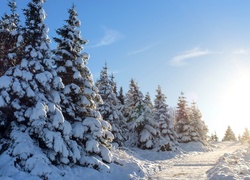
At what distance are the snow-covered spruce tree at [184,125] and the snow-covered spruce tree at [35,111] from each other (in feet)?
118

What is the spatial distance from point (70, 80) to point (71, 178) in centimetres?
749

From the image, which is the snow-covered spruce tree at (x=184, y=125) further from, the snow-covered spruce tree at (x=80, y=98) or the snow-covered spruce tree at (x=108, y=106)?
the snow-covered spruce tree at (x=80, y=98)

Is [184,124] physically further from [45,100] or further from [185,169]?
[45,100]

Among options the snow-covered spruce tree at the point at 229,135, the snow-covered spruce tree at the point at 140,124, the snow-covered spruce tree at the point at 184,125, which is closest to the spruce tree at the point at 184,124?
the snow-covered spruce tree at the point at 184,125

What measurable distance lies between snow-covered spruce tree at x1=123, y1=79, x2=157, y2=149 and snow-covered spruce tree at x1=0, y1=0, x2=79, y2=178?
2147cm

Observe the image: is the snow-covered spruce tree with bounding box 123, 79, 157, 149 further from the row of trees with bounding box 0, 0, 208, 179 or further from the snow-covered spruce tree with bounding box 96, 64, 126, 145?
the row of trees with bounding box 0, 0, 208, 179

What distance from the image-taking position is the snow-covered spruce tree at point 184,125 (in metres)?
48.2

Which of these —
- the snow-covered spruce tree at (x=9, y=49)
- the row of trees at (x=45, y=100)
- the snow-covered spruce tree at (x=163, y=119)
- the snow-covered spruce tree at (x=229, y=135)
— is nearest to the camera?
the row of trees at (x=45, y=100)

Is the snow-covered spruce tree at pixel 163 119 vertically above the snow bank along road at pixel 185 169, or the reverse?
the snow-covered spruce tree at pixel 163 119

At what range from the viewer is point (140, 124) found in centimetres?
3734

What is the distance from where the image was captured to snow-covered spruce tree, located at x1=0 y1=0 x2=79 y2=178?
1290 cm

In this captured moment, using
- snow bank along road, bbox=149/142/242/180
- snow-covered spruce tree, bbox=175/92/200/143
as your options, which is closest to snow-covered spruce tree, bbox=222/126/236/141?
snow-covered spruce tree, bbox=175/92/200/143

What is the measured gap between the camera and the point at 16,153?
12.7m

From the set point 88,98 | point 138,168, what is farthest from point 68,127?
point 138,168
